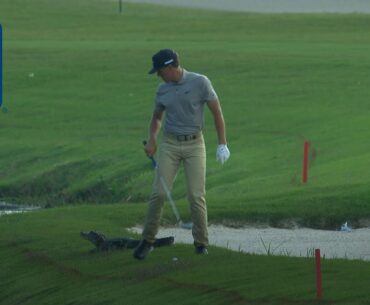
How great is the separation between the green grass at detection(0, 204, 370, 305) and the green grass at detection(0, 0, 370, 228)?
4294 mm

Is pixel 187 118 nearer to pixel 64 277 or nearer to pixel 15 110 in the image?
pixel 64 277

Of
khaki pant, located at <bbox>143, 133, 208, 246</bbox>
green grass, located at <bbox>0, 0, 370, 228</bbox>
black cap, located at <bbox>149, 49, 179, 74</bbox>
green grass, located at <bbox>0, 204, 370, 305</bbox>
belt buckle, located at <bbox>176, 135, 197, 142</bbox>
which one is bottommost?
green grass, located at <bbox>0, 0, 370, 228</bbox>

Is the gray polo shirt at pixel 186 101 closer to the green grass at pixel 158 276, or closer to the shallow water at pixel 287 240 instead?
the green grass at pixel 158 276

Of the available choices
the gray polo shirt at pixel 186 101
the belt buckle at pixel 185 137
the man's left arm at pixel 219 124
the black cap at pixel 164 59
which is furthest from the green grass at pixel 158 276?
the black cap at pixel 164 59

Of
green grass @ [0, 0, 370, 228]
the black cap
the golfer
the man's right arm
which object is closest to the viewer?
the black cap

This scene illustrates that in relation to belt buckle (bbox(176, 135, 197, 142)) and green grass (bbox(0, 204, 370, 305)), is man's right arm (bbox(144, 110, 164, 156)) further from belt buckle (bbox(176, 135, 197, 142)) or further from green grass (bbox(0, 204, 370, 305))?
green grass (bbox(0, 204, 370, 305))

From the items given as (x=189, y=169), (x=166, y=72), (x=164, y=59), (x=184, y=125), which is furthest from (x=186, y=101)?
(x=189, y=169)

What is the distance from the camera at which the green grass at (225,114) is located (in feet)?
83.7

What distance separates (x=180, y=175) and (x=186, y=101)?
53.1 feet

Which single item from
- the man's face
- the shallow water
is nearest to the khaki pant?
the man's face

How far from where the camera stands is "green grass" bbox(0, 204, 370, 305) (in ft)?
40.1

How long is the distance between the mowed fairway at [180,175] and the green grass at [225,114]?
5cm

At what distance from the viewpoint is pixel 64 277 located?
14.7 meters

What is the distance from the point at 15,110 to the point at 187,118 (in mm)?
28250
